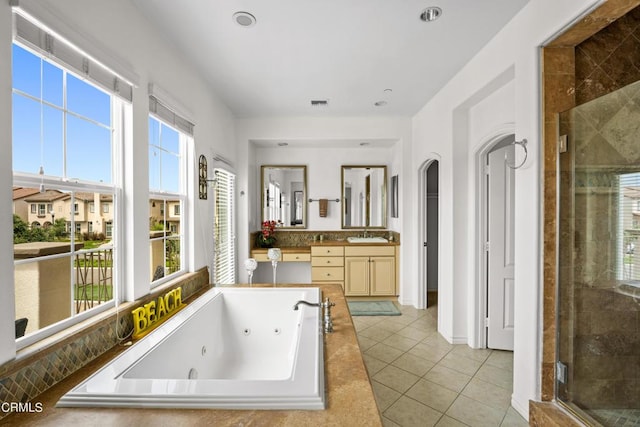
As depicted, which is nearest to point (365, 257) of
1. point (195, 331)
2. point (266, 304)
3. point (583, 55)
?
point (266, 304)

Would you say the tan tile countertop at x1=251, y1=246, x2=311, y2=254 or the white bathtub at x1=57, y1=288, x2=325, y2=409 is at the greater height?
the tan tile countertop at x1=251, y1=246, x2=311, y2=254

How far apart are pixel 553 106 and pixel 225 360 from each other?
9.72ft

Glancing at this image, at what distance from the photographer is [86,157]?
162 centimetres

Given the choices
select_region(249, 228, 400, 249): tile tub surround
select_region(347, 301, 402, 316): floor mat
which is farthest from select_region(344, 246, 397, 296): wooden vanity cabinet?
select_region(249, 228, 400, 249): tile tub surround

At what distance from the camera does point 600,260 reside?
1664 millimetres

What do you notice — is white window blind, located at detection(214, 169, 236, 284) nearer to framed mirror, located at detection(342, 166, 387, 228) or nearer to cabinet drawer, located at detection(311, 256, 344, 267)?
cabinet drawer, located at detection(311, 256, 344, 267)

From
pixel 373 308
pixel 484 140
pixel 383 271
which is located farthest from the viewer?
pixel 383 271

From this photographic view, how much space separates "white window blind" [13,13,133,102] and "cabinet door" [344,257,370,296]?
135 inches

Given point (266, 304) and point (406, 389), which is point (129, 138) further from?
point (406, 389)

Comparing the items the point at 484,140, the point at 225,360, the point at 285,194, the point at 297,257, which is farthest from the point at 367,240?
the point at 225,360

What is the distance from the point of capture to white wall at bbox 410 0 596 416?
1.88 m

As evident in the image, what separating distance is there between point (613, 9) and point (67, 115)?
9.27 ft

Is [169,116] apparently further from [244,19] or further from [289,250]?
[289,250]

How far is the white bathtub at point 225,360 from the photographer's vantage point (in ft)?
3.85
